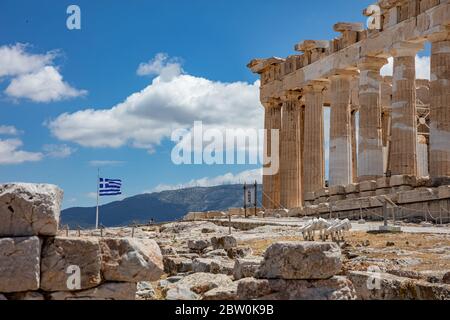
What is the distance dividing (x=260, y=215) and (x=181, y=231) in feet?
31.8

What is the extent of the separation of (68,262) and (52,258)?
0.70 ft

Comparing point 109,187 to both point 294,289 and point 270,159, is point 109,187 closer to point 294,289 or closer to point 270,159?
point 270,159

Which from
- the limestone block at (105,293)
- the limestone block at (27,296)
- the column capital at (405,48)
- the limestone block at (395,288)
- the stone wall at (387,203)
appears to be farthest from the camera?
the column capital at (405,48)

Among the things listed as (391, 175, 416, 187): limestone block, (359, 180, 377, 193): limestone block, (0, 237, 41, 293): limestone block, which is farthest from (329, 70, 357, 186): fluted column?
(0, 237, 41, 293): limestone block

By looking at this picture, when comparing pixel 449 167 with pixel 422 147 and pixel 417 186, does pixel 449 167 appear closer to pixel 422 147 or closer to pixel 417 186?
pixel 417 186

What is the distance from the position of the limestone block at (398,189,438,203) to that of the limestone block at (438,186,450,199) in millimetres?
355

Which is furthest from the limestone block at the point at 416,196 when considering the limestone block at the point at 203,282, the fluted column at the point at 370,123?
the limestone block at the point at 203,282

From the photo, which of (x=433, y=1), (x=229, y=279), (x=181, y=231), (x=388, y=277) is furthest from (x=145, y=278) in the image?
(x=433, y=1)

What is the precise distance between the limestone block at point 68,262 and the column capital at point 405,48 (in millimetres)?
→ 28439

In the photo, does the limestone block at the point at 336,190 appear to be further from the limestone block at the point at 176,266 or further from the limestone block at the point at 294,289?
the limestone block at the point at 294,289

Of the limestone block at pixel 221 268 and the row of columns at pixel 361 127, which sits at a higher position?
the row of columns at pixel 361 127

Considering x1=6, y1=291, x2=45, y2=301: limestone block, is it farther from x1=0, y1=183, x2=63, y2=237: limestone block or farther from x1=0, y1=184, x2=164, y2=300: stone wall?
x1=0, y1=183, x2=63, y2=237: limestone block

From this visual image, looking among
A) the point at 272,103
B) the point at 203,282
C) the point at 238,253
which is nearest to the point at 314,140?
the point at 272,103

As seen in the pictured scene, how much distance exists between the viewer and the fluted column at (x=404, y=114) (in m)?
34.6
